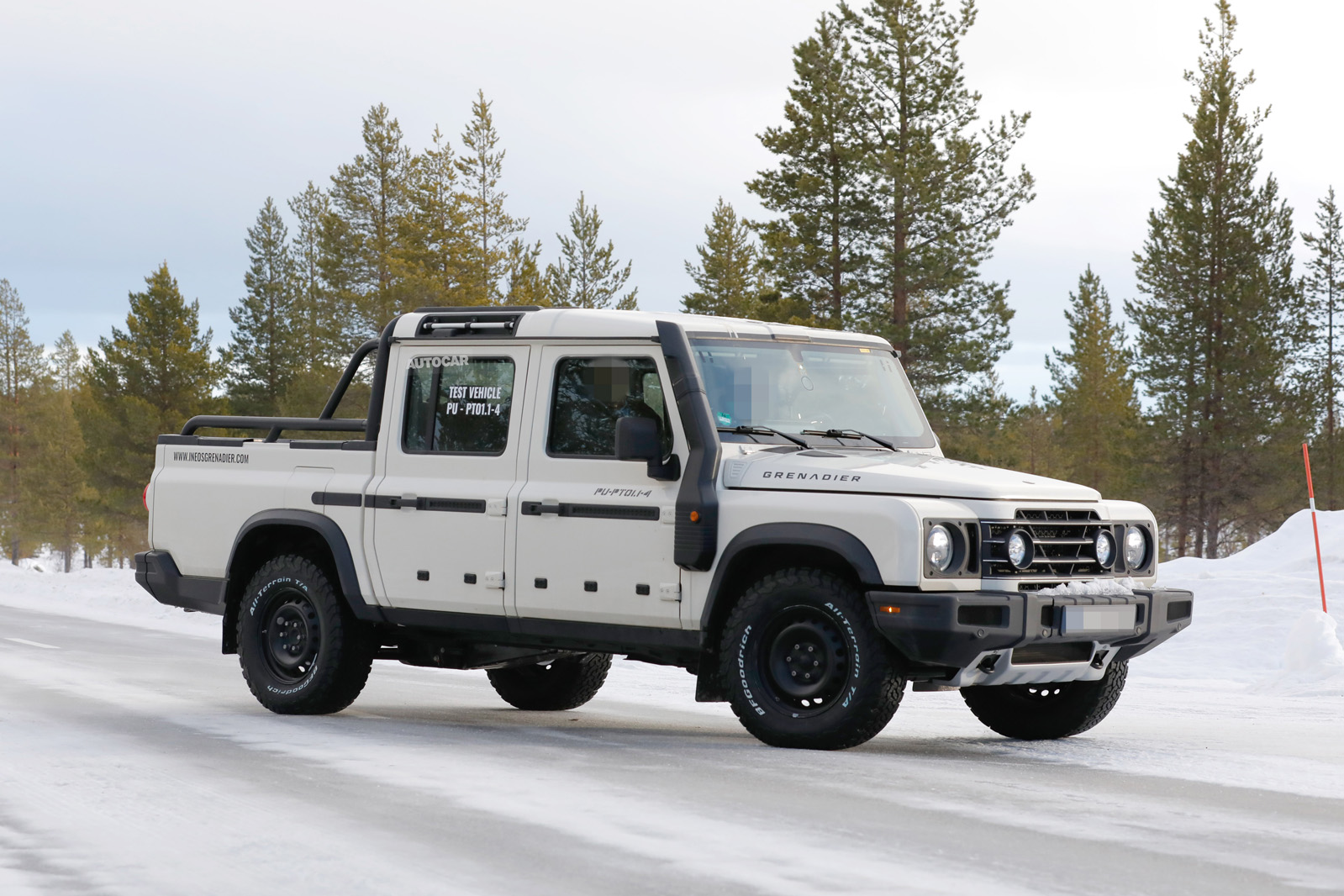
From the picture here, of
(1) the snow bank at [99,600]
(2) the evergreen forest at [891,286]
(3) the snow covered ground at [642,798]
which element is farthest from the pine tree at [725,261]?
(3) the snow covered ground at [642,798]

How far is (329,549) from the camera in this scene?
10.1 meters

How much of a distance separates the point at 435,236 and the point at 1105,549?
3879 cm

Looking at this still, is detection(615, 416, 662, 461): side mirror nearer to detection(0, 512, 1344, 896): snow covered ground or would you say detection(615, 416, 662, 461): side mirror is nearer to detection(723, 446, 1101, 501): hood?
detection(723, 446, 1101, 501): hood

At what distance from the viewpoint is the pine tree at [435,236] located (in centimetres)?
4509

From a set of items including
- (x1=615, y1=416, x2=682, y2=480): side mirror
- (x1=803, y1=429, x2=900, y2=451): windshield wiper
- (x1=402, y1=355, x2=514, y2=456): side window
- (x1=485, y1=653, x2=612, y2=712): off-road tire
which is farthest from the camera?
(x1=485, y1=653, x2=612, y2=712): off-road tire

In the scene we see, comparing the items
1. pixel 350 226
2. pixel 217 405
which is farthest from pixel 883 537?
pixel 217 405

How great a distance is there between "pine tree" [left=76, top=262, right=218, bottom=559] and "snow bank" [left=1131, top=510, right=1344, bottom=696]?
43042 mm

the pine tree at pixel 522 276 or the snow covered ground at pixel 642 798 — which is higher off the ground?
the pine tree at pixel 522 276

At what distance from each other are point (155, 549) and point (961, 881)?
7413 millimetres

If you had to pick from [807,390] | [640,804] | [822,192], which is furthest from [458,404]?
[822,192]

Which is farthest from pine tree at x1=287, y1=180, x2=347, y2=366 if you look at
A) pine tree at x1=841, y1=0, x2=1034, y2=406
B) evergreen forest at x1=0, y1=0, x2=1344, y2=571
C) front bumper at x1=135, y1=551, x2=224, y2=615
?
front bumper at x1=135, y1=551, x2=224, y2=615

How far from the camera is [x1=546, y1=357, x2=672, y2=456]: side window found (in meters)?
8.80

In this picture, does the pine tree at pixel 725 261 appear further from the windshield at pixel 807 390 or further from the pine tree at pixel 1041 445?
the windshield at pixel 807 390

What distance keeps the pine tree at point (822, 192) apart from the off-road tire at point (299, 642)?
31.1 meters
